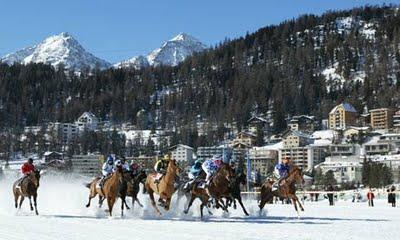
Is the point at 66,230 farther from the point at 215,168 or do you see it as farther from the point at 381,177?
the point at 381,177

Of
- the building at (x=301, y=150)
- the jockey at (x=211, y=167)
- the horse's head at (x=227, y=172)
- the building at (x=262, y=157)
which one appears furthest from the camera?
the building at (x=301, y=150)

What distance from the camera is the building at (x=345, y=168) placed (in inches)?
5251

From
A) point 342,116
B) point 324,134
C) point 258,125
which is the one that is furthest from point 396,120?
point 258,125

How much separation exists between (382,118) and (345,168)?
54.0m

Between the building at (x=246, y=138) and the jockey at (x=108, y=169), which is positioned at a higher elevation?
the building at (x=246, y=138)

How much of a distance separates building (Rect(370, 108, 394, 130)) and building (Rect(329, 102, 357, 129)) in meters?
6.26

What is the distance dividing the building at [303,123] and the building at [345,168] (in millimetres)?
40409

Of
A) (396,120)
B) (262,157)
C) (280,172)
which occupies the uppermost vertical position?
(396,120)

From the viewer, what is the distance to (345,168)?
139500 mm

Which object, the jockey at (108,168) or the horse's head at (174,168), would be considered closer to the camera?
the horse's head at (174,168)

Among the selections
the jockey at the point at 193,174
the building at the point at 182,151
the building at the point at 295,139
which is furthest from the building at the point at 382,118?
the jockey at the point at 193,174

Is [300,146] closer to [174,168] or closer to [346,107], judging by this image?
[346,107]

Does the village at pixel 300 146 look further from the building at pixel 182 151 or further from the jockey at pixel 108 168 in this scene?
the jockey at pixel 108 168

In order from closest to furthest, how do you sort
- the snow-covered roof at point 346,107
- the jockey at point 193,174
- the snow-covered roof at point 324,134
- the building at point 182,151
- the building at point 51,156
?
the jockey at point 193,174 < the building at point 51,156 < the building at point 182,151 < the snow-covered roof at point 324,134 < the snow-covered roof at point 346,107
